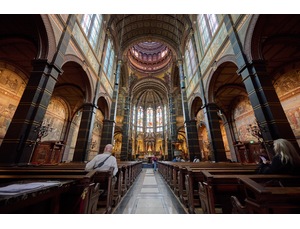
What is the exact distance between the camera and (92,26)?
8500mm

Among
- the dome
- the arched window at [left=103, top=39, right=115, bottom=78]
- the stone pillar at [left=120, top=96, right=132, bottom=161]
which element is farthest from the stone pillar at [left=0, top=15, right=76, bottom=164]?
the dome

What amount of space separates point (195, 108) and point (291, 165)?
10.1 m

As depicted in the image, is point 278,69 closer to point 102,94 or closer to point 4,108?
point 102,94

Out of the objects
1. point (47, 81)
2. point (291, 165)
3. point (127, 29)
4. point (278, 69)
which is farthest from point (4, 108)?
point (278, 69)

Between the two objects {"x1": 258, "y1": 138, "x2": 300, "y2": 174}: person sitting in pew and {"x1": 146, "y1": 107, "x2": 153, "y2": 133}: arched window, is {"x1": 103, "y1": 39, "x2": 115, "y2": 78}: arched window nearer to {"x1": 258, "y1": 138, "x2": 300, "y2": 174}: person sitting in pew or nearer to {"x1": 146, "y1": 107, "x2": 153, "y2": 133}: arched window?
{"x1": 258, "y1": 138, "x2": 300, "y2": 174}: person sitting in pew

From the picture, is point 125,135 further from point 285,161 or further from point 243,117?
point 285,161

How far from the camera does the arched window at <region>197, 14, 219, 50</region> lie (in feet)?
25.1

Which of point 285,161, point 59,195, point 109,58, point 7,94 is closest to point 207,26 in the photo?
point 109,58

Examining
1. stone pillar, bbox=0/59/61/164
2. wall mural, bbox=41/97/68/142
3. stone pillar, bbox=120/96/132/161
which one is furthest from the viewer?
stone pillar, bbox=120/96/132/161

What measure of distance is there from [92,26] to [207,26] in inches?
312

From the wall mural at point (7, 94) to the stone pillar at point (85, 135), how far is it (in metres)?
3.38

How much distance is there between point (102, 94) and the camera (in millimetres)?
9828

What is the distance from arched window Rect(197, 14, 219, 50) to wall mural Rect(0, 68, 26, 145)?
38.5 feet

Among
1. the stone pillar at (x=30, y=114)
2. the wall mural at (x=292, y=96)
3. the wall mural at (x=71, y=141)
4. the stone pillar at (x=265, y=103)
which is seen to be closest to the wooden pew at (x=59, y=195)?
the stone pillar at (x=30, y=114)
